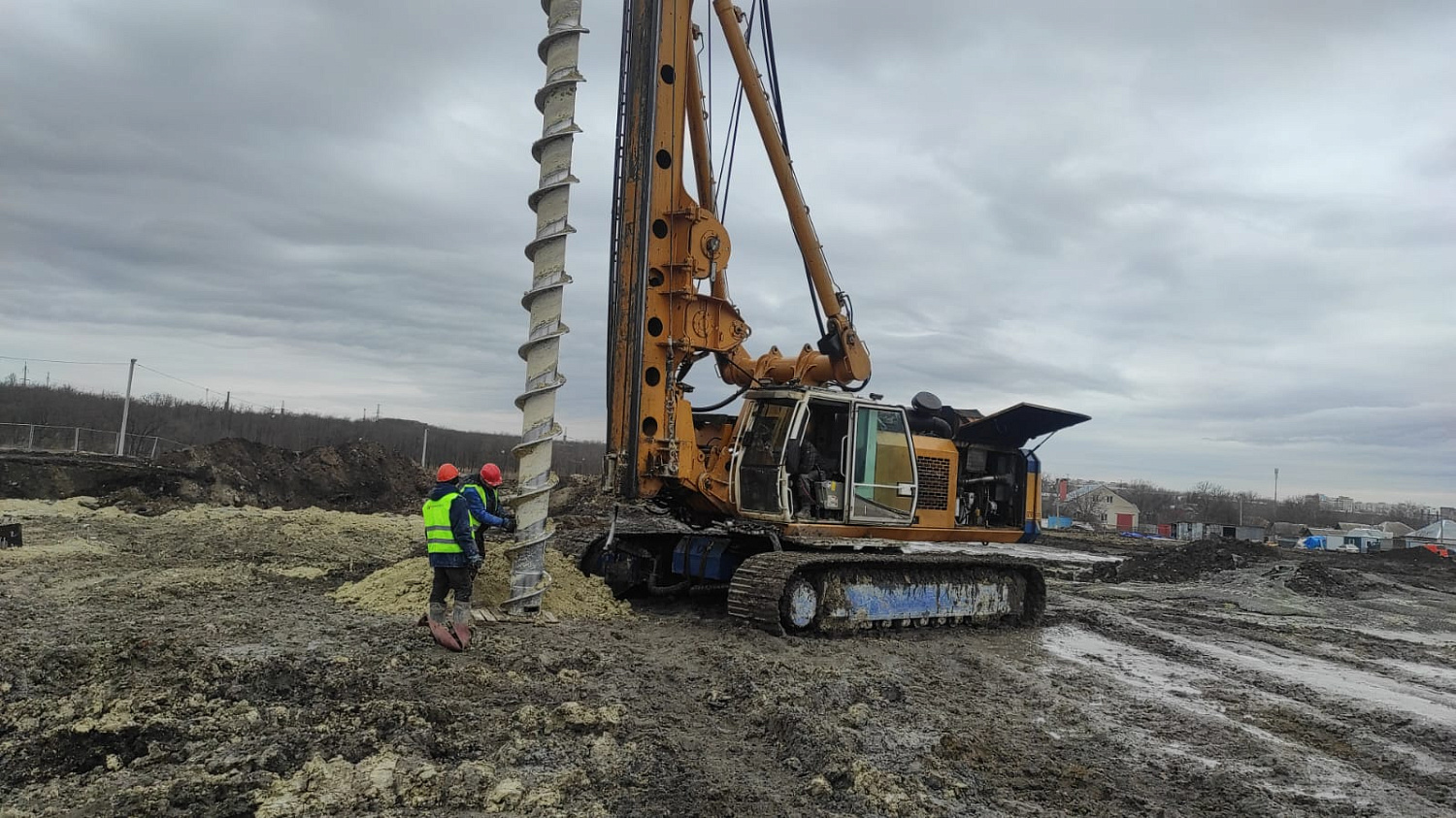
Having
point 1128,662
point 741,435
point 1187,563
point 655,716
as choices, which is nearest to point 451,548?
point 655,716

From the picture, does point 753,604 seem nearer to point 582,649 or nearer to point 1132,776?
point 582,649

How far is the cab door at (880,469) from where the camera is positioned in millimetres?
9914

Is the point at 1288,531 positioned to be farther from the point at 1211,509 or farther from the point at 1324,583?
the point at 1324,583

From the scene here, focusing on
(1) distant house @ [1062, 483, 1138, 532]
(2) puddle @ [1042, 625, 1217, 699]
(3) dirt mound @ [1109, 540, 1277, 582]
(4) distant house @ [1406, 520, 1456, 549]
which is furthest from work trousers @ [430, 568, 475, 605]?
(1) distant house @ [1062, 483, 1138, 532]

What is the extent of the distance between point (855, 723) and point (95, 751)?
13.6ft

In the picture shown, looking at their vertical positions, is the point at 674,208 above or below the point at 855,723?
above

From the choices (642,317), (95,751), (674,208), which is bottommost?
(95,751)

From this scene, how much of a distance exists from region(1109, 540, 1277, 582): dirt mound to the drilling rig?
395 inches

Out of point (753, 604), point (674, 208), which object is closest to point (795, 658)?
point (753, 604)

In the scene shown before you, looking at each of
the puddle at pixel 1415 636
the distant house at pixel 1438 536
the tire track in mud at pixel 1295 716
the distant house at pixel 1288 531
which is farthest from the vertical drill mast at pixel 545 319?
the distant house at pixel 1288 531

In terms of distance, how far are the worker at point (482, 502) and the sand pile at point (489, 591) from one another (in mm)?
956

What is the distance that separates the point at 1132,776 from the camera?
530 centimetres

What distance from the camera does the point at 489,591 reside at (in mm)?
9188

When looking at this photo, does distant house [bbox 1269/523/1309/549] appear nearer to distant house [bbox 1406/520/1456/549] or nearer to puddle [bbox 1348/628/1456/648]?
distant house [bbox 1406/520/1456/549]
